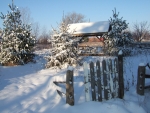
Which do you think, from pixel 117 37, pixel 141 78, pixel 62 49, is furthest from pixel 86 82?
pixel 117 37

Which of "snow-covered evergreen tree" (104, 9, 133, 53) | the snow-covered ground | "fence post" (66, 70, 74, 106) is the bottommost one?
the snow-covered ground

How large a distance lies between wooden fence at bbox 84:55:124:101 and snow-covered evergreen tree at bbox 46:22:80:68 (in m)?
5.38

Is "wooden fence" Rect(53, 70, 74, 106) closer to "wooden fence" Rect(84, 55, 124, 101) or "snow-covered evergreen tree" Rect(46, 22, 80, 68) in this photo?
"wooden fence" Rect(84, 55, 124, 101)

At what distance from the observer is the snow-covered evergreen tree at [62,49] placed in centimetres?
991

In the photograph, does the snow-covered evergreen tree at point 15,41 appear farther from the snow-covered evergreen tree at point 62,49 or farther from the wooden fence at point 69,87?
the wooden fence at point 69,87

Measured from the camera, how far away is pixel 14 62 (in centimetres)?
1223

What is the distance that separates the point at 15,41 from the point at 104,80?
30.7 ft

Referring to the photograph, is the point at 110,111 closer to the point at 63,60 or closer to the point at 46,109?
the point at 46,109

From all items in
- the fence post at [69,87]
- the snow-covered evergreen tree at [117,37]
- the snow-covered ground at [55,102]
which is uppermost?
the snow-covered evergreen tree at [117,37]

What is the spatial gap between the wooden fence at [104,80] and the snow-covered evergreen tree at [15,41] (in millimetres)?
8788

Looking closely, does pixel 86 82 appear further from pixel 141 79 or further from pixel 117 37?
pixel 117 37

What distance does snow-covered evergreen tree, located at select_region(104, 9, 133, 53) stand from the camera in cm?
1653

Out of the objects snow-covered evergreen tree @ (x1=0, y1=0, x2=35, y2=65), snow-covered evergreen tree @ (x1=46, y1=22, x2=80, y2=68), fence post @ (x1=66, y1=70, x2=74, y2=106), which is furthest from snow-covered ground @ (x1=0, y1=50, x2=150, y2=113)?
snow-covered evergreen tree @ (x1=0, y1=0, x2=35, y2=65)

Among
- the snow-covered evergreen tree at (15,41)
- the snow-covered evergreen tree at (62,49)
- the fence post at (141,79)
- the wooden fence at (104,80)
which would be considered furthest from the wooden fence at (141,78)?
the snow-covered evergreen tree at (15,41)
